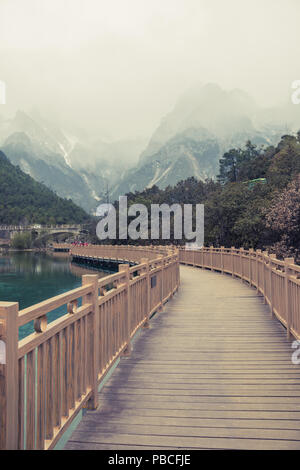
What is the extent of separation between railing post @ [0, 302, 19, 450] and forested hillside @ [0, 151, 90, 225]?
131 metres

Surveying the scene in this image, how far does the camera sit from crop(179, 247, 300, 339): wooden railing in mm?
5633

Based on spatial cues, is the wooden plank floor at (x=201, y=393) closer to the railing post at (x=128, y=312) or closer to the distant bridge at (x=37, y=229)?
the railing post at (x=128, y=312)

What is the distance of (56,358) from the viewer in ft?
9.03

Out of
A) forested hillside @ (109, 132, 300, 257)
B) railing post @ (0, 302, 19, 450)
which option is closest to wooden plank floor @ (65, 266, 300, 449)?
railing post @ (0, 302, 19, 450)

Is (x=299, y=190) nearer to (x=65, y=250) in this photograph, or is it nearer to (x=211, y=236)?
(x=211, y=236)

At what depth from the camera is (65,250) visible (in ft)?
296

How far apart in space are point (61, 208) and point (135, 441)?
145066 mm

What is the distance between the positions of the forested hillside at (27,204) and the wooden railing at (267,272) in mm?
113793

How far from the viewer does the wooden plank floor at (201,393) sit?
10.0 feet

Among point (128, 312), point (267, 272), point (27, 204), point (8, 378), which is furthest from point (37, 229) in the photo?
point (8, 378)

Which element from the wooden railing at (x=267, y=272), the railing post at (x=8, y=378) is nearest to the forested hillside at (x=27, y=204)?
the wooden railing at (x=267, y=272)

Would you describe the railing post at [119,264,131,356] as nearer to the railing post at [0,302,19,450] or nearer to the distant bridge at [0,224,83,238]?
the railing post at [0,302,19,450]

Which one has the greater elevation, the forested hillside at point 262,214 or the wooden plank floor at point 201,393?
the forested hillside at point 262,214

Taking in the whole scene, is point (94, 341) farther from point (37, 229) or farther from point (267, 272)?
point (37, 229)
